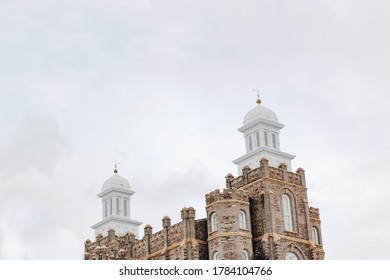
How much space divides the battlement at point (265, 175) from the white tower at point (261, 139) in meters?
2.00

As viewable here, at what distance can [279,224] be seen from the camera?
68.2 m

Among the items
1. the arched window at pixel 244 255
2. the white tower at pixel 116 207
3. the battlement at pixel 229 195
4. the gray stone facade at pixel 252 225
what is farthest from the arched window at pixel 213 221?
the white tower at pixel 116 207

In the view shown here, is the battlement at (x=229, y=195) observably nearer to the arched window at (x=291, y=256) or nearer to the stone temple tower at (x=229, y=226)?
the stone temple tower at (x=229, y=226)

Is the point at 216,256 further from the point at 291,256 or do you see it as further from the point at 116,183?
the point at 116,183

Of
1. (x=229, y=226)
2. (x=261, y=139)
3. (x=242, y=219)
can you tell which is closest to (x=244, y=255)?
(x=229, y=226)

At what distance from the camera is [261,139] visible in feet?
243

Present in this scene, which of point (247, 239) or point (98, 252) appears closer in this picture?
point (247, 239)
